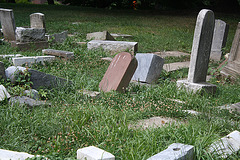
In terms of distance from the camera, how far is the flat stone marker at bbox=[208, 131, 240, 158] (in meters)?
2.71

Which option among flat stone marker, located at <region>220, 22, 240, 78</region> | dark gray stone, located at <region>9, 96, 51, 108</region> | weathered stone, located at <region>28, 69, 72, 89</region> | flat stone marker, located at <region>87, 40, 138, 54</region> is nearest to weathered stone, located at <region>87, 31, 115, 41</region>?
flat stone marker, located at <region>87, 40, 138, 54</region>

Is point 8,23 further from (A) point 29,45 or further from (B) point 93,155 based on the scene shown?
(B) point 93,155

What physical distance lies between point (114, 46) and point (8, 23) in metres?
3.43

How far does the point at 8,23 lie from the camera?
28.0ft

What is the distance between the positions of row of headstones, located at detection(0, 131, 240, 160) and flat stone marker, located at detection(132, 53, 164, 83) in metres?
2.98

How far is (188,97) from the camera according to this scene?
4613mm

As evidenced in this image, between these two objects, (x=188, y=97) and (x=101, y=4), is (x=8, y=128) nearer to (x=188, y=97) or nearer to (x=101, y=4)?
(x=188, y=97)

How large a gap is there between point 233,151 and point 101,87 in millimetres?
2709

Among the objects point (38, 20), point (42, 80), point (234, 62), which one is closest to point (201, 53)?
point (234, 62)

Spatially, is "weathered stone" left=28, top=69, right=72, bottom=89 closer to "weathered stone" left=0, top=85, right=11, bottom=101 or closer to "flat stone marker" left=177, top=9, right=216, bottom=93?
"weathered stone" left=0, top=85, right=11, bottom=101

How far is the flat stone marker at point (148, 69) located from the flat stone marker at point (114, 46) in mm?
2143

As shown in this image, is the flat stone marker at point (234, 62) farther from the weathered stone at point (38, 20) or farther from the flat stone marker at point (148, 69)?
the weathered stone at point (38, 20)

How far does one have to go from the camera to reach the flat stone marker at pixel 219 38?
8.31 m

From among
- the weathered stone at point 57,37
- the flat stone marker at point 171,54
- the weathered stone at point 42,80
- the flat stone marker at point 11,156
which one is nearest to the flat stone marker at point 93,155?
the flat stone marker at point 11,156
